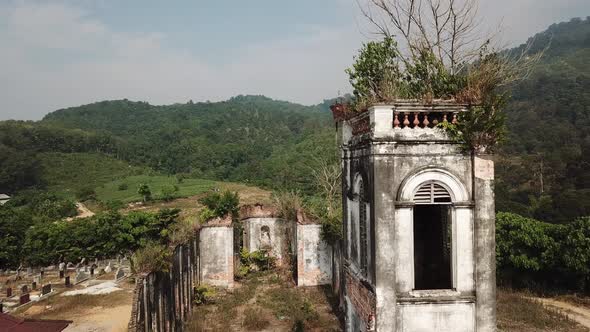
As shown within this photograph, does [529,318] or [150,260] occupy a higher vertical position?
[150,260]

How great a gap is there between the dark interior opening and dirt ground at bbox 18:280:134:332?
1050 centimetres

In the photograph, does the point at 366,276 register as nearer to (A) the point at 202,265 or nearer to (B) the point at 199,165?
(A) the point at 202,265

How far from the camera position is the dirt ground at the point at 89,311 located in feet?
49.4

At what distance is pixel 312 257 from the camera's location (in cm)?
1897

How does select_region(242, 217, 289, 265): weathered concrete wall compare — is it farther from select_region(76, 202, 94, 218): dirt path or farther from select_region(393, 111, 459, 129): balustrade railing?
select_region(76, 202, 94, 218): dirt path

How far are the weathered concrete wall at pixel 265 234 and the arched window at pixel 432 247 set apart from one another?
1441cm

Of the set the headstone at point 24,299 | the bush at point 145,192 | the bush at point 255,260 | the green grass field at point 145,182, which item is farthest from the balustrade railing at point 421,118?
the green grass field at point 145,182

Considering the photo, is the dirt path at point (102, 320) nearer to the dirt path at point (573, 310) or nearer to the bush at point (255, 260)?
the bush at point (255, 260)

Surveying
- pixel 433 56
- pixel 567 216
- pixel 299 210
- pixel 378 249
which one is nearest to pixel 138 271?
pixel 378 249

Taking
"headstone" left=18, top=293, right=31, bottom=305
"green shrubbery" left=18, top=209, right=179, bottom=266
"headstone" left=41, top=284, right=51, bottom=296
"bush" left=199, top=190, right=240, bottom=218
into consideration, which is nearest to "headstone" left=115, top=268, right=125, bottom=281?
"headstone" left=41, top=284, right=51, bottom=296

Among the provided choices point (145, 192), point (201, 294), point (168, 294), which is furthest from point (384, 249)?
point (145, 192)

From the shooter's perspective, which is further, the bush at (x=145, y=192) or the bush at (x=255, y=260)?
the bush at (x=145, y=192)

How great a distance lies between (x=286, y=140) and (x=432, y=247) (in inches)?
3675

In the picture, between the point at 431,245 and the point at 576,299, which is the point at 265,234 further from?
the point at 431,245
